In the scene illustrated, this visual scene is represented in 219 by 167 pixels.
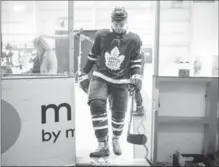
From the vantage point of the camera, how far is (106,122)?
299 cm

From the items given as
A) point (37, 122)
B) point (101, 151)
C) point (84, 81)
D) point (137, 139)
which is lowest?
point (101, 151)

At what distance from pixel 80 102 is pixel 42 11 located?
189 inches

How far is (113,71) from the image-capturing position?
2.92 meters

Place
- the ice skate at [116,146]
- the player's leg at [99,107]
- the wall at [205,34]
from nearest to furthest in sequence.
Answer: the player's leg at [99,107]
the ice skate at [116,146]
the wall at [205,34]

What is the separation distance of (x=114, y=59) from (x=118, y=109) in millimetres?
556

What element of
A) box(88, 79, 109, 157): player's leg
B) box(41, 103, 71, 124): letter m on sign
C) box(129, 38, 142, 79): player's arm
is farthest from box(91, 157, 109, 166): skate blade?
box(129, 38, 142, 79): player's arm

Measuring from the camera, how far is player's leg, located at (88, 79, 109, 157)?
294 centimetres

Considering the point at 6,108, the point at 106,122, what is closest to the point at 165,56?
the point at 106,122

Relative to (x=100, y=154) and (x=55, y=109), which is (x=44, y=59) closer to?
(x=55, y=109)

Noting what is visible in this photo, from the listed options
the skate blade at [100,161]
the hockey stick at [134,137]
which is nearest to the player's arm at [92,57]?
the hockey stick at [134,137]

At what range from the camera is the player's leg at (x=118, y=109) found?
296cm


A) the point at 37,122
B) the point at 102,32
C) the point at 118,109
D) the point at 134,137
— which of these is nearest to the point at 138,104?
the point at 118,109

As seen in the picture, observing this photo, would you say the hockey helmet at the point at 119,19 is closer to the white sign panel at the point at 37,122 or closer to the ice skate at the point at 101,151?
the white sign panel at the point at 37,122

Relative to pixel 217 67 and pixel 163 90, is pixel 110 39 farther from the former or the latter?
pixel 217 67
